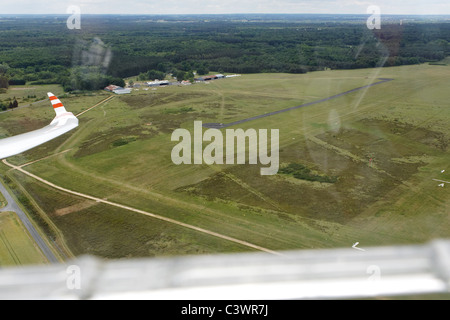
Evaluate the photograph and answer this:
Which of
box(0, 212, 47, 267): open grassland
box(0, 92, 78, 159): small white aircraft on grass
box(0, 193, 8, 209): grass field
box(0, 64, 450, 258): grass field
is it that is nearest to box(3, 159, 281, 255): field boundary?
box(0, 64, 450, 258): grass field

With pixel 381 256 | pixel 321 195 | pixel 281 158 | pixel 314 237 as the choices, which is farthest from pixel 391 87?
pixel 381 256

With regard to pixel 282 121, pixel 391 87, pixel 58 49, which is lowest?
pixel 282 121

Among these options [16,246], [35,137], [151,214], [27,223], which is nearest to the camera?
[35,137]

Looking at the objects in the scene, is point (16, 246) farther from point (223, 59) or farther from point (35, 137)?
point (223, 59)

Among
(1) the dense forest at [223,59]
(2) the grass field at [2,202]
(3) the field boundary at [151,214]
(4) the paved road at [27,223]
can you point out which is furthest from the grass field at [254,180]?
(1) the dense forest at [223,59]

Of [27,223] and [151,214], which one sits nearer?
[27,223]

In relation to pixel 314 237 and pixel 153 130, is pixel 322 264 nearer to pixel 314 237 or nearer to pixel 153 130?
pixel 314 237

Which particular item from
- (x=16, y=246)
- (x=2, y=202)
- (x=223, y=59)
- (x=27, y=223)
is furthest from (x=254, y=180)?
(x=223, y=59)
